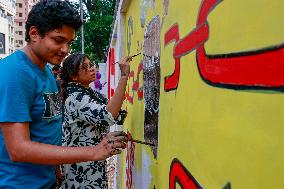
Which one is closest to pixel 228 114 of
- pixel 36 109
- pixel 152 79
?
pixel 36 109

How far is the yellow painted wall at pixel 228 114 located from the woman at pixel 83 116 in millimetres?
731

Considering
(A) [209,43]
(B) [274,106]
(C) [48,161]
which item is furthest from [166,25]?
(B) [274,106]

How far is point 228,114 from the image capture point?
1034mm

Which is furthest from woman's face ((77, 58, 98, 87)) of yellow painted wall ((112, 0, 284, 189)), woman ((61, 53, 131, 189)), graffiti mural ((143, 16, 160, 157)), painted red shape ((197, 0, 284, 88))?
painted red shape ((197, 0, 284, 88))

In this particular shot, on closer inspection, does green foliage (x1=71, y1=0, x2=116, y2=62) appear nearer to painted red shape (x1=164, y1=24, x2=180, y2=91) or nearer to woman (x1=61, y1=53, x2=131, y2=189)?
woman (x1=61, y1=53, x2=131, y2=189)

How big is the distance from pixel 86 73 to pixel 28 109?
1066 mm

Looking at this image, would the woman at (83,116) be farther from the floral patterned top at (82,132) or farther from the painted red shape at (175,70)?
the painted red shape at (175,70)

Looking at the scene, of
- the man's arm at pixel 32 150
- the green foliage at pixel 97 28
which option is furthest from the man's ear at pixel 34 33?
the green foliage at pixel 97 28

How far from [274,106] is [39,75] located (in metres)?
1.28

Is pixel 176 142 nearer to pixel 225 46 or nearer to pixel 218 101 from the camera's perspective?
pixel 218 101

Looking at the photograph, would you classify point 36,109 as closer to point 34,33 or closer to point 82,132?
point 34,33

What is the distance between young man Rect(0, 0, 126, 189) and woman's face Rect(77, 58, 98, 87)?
0.70 metres

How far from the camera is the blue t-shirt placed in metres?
1.58

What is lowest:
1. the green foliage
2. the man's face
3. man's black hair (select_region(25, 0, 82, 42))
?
the man's face
